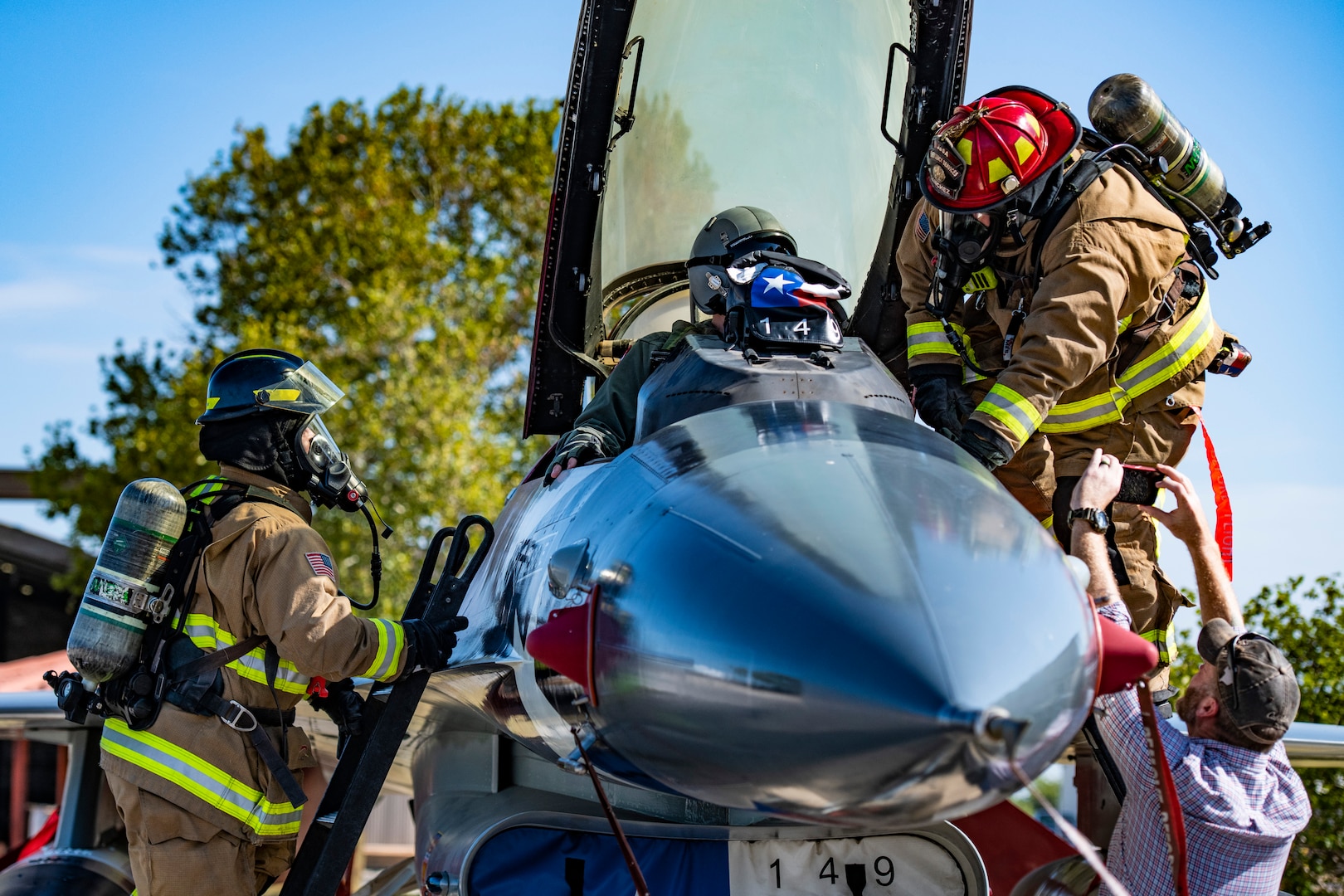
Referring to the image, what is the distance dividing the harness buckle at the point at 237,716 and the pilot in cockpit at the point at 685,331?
1.11m

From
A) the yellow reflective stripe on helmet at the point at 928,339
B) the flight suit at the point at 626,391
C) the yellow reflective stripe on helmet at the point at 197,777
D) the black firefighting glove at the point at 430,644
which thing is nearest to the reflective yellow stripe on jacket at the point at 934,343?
the yellow reflective stripe on helmet at the point at 928,339

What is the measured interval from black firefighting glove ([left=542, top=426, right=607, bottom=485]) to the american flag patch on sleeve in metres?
0.71

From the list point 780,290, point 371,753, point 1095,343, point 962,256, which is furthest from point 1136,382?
point 371,753

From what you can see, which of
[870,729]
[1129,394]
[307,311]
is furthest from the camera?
[307,311]

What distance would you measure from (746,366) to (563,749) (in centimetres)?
96

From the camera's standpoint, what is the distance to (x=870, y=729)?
153 cm

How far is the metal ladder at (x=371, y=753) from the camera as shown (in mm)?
2828

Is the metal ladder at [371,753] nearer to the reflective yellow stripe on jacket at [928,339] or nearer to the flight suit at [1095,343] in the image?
the flight suit at [1095,343]

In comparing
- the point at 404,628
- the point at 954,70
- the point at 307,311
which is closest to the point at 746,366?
the point at 404,628

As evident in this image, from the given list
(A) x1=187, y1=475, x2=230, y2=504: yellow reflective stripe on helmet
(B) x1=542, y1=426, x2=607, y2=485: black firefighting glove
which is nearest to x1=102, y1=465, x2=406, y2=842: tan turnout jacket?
(A) x1=187, y1=475, x2=230, y2=504: yellow reflective stripe on helmet

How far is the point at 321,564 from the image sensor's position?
3.20 m

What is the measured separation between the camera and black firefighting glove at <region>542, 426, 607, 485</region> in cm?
279

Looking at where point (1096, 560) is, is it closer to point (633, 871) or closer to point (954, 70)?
point (633, 871)

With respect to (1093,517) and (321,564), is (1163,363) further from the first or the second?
(321,564)
